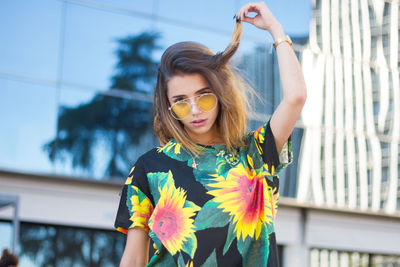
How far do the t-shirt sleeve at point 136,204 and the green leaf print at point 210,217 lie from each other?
22 cm

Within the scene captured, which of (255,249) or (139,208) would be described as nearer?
(255,249)

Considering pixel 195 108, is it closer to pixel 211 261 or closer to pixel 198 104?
pixel 198 104

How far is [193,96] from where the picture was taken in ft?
6.14

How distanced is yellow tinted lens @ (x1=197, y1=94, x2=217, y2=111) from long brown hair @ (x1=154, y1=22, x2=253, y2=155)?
0.07ft

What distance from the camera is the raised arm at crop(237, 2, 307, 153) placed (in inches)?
69.1

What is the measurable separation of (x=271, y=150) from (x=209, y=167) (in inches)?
7.2

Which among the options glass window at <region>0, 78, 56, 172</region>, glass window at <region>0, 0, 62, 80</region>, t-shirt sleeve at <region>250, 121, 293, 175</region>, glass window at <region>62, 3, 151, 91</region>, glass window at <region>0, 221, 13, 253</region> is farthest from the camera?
glass window at <region>62, 3, 151, 91</region>

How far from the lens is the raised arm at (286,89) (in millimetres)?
1755

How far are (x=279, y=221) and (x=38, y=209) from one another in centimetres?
462

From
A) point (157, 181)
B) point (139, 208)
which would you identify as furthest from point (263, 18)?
point (139, 208)

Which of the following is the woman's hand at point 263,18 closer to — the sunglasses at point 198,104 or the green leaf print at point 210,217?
the sunglasses at point 198,104

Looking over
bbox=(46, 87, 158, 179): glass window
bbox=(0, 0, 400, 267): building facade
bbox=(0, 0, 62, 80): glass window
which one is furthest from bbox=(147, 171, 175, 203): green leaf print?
bbox=(0, 0, 62, 80): glass window

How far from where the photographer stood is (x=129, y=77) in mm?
11352

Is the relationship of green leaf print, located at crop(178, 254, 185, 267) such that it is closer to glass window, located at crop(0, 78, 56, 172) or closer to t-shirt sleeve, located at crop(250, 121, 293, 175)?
t-shirt sleeve, located at crop(250, 121, 293, 175)
